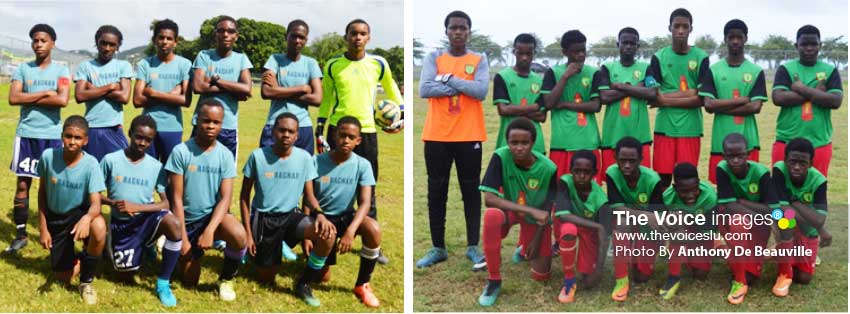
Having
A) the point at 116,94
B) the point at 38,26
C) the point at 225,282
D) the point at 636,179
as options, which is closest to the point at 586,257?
the point at 636,179

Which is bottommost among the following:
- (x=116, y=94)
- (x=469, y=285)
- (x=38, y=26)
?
(x=469, y=285)

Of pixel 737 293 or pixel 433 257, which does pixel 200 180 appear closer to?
pixel 433 257

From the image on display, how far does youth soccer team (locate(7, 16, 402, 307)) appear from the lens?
15.9ft

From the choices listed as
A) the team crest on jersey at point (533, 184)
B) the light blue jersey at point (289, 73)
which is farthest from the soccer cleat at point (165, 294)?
the team crest on jersey at point (533, 184)

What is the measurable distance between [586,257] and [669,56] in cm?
157

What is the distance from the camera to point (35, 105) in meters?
5.71

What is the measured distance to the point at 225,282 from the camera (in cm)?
500

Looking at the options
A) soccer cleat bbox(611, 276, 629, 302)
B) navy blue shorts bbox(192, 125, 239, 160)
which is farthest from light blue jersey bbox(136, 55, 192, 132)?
soccer cleat bbox(611, 276, 629, 302)

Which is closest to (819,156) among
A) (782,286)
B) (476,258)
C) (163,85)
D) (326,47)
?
(782,286)

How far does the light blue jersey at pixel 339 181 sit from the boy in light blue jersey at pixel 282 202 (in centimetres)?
8

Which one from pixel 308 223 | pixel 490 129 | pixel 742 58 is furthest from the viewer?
pixel 490 129

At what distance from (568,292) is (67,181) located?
3350 mm

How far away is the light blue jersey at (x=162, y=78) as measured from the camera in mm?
5418

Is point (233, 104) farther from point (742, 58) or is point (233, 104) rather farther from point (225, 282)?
point (742, 58)
